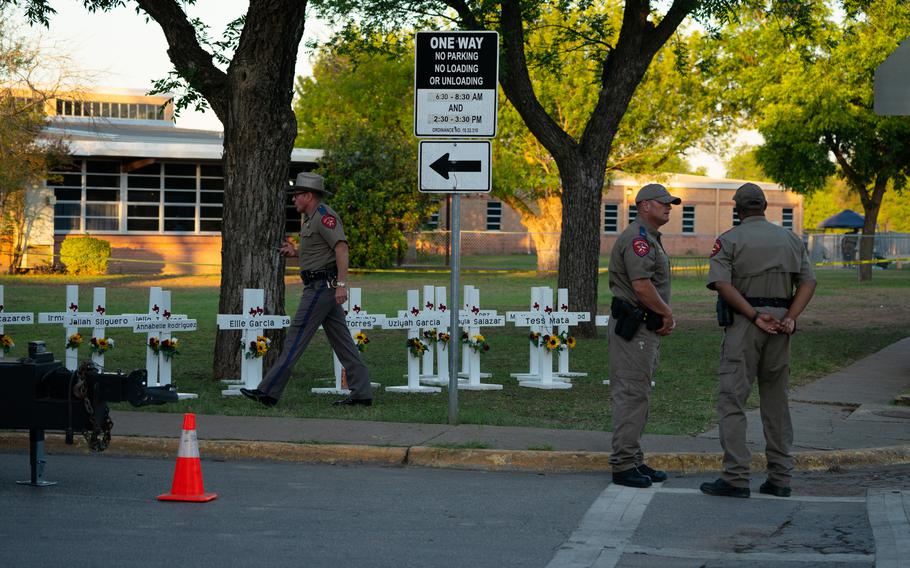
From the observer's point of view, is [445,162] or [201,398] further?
[201,398]

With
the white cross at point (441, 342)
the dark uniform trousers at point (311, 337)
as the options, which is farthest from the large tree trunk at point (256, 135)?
the dark uniform trousers at point (311, 337)

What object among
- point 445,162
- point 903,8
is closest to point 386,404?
point 445,162

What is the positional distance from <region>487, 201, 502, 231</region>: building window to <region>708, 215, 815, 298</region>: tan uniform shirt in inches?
2326

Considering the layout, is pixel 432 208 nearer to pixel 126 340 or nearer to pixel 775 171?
pixel 775 171

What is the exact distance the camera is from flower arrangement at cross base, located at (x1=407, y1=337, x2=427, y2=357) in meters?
13.0

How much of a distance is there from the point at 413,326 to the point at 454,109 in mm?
3149

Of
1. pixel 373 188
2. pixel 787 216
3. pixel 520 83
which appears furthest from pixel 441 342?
pixel 787 216

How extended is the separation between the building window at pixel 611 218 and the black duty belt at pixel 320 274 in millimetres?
58218

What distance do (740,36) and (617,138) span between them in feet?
18.7

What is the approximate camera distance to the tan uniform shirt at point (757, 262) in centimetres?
801

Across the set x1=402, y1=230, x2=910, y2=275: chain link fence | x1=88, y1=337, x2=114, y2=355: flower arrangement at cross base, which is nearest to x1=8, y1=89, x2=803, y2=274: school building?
x1=402, y1=230, x2=910, y2=275: chain link fence

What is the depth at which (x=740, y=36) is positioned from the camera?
4612 centimetres

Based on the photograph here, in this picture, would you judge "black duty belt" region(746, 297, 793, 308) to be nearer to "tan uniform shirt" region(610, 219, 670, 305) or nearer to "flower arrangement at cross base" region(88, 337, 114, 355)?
"tan uniform shirt" region(610, 219, 670, 305)

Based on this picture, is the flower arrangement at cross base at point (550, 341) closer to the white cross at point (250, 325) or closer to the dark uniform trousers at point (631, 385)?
the white cross at point (250, 325)
